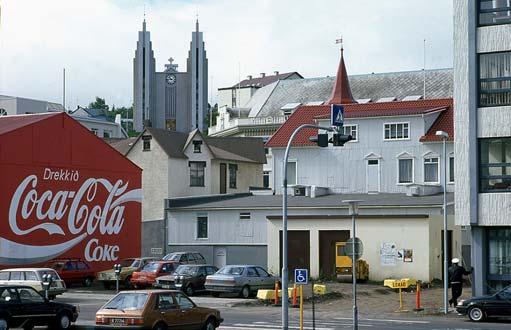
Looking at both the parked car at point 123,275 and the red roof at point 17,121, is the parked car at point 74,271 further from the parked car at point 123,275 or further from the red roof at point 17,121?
the red roof at point 17,121

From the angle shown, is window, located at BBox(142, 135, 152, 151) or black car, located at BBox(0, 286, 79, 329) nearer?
black car, located at BBox(0, 286, 79, 329)

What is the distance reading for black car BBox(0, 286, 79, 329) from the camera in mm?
26859

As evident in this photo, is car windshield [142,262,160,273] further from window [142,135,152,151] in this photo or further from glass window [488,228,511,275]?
window [142,135,152,151]

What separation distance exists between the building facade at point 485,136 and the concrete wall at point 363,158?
21.2 m

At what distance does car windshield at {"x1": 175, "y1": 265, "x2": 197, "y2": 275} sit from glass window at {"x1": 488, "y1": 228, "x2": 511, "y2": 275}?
1436 centimetres

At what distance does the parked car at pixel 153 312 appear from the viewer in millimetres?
24188

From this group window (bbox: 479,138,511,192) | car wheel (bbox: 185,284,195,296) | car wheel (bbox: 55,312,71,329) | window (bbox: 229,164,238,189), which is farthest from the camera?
window (bbox: 229,164,238,189)

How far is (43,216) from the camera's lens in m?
52.4

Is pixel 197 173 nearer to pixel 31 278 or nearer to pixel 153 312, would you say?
pixel 31 278

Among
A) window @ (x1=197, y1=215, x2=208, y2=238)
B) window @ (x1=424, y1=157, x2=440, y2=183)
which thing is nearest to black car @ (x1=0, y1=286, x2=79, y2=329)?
window @ (x1=197, y1=215, x2=208, y2=238)

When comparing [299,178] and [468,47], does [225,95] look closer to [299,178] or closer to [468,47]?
[299,178]

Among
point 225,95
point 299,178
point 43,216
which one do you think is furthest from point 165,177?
point 225,95

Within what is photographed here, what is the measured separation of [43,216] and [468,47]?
26553mm

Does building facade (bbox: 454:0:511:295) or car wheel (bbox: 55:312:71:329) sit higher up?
building facade (bbox: 454:0:511:295)
